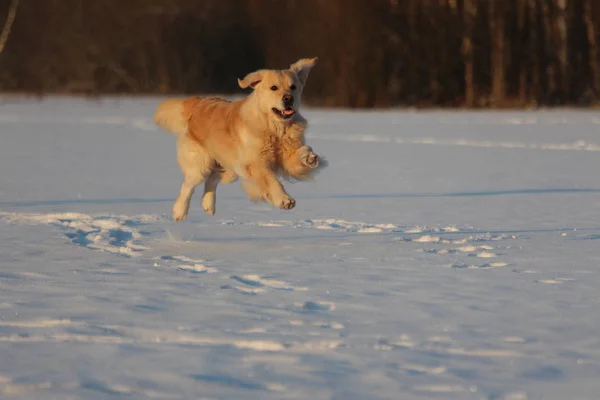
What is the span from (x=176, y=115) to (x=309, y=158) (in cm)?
178

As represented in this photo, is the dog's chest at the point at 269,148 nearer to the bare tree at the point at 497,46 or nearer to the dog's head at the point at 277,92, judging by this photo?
the dog's head at the point at 277,92

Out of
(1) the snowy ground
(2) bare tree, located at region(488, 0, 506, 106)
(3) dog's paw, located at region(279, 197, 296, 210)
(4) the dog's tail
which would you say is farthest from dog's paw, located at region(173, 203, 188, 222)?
(2) bare tree, located at region(488, 0, 506, 106)

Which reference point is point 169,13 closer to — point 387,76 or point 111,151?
point 387,76

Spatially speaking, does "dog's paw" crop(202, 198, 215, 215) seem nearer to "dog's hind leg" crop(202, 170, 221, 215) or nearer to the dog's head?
"dog's hind leg" crop(202, 170, 221, 215)

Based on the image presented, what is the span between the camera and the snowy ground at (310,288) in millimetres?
3539

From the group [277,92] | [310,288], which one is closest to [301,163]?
[277,92]

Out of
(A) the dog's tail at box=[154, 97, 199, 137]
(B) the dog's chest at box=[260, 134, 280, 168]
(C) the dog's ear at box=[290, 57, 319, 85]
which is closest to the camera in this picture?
(B) the dog's chest at box=[260, 134, 280, 168]

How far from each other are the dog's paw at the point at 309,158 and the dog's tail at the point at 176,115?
1473mm

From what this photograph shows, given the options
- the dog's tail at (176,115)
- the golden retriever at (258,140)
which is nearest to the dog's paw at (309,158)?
the golden retriever at (258,140)

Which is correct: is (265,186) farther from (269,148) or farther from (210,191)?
(210,191)

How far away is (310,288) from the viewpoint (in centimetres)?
518

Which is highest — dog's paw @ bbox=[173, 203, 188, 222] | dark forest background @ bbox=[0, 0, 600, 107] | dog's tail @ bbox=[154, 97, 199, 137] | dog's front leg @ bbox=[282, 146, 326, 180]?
dark forest background @ bbox=[0, 0, 600, 107]

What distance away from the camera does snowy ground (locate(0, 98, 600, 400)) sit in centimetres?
354

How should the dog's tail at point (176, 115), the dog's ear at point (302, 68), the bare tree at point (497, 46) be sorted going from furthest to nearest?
the bare tree at point (497, 46) → the dog's tail at point (176, 115) → the dog's ear at point (302, 68)
